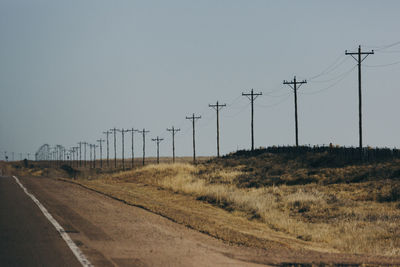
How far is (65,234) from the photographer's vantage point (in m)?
13.5

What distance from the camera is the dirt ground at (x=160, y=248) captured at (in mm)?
10789

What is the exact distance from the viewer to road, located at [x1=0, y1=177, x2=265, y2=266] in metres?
10.6

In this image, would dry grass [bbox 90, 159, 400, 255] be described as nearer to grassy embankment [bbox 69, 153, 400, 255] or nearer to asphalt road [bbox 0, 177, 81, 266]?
grassy embankment [bbox 69, 153, 400, 255]

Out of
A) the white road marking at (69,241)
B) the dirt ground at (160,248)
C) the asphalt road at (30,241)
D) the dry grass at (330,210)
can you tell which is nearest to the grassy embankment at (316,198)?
A: the dry grass at (330,210)

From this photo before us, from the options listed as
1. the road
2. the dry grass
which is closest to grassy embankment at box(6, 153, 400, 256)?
the dry grass

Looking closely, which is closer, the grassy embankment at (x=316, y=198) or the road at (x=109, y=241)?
the road at (x=109, y=241)

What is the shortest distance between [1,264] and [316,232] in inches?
521

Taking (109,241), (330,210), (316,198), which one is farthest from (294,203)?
(109,241)

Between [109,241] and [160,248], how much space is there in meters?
1.41

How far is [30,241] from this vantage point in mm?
12469

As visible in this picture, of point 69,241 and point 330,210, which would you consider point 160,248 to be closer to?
point 69,241

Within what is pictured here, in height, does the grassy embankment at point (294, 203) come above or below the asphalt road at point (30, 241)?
below

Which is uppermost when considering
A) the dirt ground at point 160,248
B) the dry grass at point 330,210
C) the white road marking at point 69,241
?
the white road marking at point 69,241

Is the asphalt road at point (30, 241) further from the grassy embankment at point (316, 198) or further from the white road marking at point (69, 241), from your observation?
the grassy embankment at point (316, 198)
